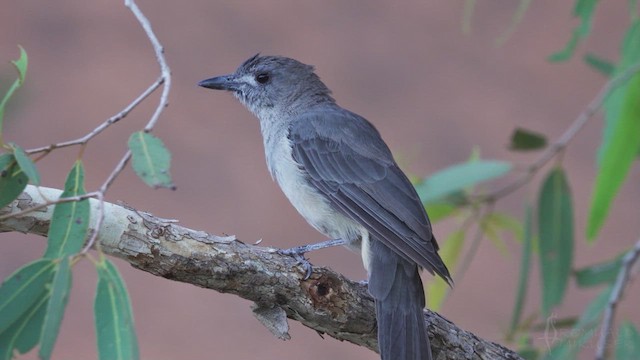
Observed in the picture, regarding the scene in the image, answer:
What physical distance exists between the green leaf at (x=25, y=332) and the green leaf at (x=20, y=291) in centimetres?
3

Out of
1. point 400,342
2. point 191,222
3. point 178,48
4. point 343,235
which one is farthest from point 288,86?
point 178,48

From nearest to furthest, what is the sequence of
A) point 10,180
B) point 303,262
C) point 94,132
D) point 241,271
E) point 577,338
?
point 94,132
point 10,180
point 241,271
point 303,262
point 577,338

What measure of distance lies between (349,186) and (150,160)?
5.10ft

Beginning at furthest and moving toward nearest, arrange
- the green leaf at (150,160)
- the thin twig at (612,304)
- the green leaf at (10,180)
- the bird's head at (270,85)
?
the bird's head at (270,85) < the thin twig at (612,304) < the green leaf at (10,180) < the green leaf at (150,160)

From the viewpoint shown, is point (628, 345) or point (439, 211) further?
point (439, 211)

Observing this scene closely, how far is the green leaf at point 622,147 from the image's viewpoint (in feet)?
14.4

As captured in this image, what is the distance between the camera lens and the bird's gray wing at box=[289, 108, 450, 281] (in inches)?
157

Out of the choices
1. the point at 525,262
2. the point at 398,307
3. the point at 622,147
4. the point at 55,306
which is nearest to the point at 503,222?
the point at 525,262

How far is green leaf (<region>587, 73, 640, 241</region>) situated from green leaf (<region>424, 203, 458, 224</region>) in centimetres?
69

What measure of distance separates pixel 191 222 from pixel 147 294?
2.03 ft

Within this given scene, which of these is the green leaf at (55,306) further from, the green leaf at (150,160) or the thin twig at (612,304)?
the thin twig at (612,304)

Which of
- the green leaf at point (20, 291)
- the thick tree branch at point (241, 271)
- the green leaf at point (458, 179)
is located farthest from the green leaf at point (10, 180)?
the green leaf at point (458, 179)

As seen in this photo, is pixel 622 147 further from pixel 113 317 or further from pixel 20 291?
pixel 20 291

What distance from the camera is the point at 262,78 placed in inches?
206
